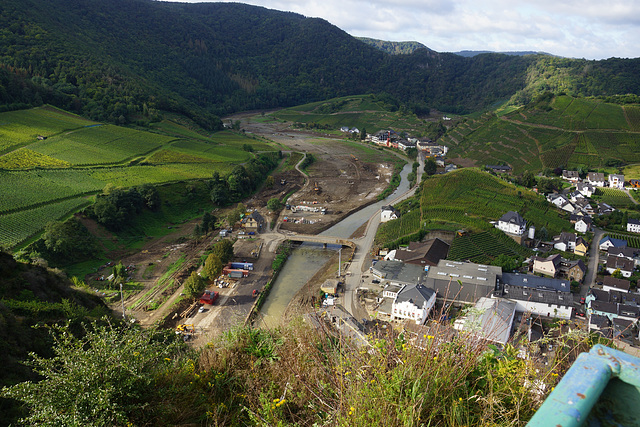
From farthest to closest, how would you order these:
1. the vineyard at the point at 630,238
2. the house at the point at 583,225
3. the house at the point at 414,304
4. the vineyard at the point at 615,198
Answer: the vineyard at the point at 615,198
the house at the point at 583,225
the vineyard at the point at 630,238
the house at the point at 414,304

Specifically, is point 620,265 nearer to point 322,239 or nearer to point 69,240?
point 322,239

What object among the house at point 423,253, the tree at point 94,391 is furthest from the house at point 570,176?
the tree at point 94,391

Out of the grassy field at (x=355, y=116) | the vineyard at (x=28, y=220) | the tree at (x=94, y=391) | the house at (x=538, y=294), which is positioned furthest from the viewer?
the grassy field at (x=355, y=116)

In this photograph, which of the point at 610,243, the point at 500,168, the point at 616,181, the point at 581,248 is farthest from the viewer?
the point at 500,168

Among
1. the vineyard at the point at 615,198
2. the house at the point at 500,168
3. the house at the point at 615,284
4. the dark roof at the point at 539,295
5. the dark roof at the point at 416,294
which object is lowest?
the dark roof at the point at 416,294

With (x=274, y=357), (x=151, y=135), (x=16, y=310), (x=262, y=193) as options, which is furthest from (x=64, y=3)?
(x=274, y=357)

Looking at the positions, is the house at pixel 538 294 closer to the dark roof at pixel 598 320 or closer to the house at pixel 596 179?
the dark roof at pixel 598 320

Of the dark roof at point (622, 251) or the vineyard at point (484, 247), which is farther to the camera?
the vineyard at point (484, 247)

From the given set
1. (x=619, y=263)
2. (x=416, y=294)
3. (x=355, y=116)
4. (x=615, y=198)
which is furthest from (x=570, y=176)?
(x=355, y=116)
